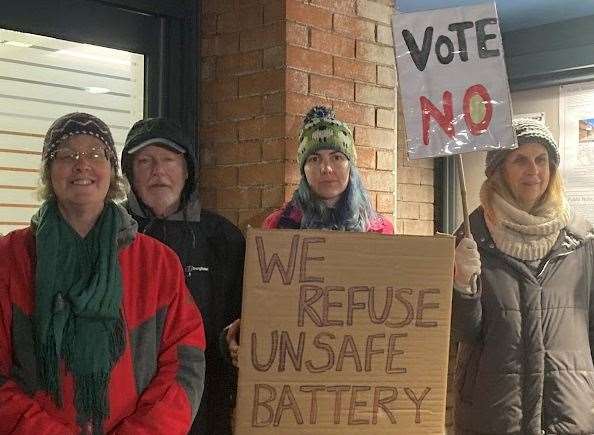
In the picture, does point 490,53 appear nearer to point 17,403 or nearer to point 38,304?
point 38,304

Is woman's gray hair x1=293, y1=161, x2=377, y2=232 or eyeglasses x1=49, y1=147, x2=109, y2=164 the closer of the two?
eyeglasses x1=49, y1=147, x2=109, y2=164

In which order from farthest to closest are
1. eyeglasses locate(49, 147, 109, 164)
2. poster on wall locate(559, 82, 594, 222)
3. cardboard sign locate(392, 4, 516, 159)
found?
poster on wall locate(559, 82, 594, 222) → cardboard sign locate(392, 4, 516, 159) → eyeglasses locate(49, 147, 109, 164)

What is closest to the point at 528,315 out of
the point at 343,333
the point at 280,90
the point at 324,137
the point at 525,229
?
the point at 525,229

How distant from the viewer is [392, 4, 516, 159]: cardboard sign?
1969mm

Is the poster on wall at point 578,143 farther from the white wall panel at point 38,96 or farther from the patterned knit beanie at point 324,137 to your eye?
the white wall panel at point 38,96

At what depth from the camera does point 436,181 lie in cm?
432

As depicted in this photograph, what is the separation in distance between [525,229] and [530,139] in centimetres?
26

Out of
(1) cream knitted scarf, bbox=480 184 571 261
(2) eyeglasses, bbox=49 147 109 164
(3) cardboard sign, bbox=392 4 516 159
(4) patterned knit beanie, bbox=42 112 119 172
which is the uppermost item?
(3) cardboard sign, bbox=392 4 516 159

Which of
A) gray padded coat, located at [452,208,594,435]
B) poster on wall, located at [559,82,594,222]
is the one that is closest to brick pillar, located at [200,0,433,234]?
gray padded coat, located at [452,208,594,435]

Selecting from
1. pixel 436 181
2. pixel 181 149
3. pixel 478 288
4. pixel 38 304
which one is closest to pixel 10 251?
pixel 38 304

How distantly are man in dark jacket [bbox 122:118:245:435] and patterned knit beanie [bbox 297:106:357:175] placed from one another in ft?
1.06

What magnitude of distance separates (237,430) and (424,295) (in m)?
0.54

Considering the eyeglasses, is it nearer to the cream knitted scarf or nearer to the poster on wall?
the cream knitted scarf

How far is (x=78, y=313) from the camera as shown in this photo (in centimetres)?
165
